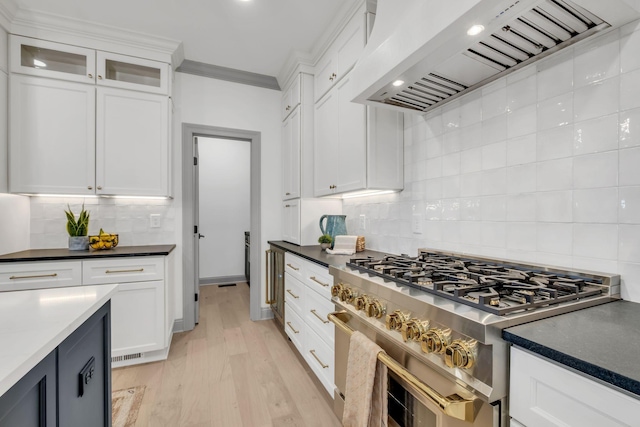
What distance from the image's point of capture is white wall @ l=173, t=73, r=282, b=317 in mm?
2967

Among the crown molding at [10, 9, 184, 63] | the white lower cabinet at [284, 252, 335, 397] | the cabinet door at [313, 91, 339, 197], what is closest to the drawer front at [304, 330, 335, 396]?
the white lower cabinet at [284, 252, 335, 397]

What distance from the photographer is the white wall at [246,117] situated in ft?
9.73

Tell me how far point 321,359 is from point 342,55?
2144mm

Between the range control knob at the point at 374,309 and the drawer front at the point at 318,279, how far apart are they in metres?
0.53

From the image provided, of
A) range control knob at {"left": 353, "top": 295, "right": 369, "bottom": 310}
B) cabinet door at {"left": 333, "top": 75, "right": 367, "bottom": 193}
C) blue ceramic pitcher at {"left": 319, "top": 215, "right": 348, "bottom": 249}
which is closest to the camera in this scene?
range control knob at {"left": 353, "top": 295, "right": 369, "bottom": 310}

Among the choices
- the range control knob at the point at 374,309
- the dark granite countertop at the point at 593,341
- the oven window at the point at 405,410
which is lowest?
the oven window at the point at 405,410

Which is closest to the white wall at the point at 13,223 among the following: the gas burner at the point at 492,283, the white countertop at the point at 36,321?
the white countertop at the point at 36,321

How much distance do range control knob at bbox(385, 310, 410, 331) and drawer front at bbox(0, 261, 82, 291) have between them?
2.30 meters

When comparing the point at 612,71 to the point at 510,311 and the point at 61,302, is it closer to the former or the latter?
the point at 510,311

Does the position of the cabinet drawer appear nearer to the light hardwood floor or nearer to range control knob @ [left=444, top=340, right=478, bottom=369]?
the light hardwood floor

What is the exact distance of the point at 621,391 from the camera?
1.71 feet

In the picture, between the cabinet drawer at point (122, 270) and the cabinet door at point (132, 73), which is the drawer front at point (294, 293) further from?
the cabinet door at point (132, 73)

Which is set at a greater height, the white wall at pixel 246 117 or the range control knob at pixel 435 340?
the white wall at pixel 246 117

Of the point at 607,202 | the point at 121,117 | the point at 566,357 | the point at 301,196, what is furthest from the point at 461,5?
the point at 121,117
